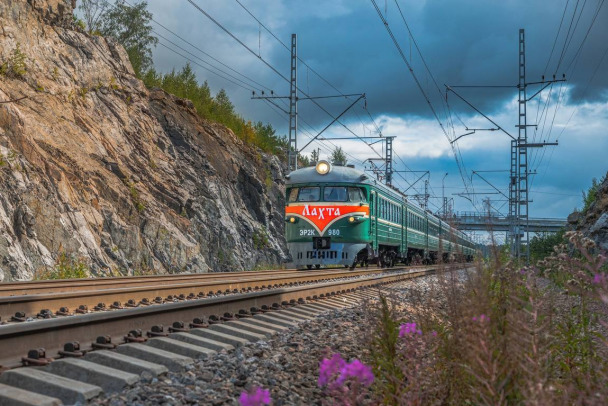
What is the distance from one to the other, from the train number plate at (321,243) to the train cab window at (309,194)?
1.10m

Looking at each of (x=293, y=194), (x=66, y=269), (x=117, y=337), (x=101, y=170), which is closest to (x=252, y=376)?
(x=117, y=337)

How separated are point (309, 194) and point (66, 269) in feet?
23.3

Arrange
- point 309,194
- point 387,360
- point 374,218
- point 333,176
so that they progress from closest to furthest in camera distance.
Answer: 1. point 387,360
2. point 333,176
3. point 309,194
4. point 374,218

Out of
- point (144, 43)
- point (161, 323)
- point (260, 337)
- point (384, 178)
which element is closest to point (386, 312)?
point (260, 337)

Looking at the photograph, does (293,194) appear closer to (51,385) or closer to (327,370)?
(51,385)

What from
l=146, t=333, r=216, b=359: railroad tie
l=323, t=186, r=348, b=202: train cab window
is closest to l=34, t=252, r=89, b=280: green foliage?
l=323, t=186, r=348, b=202: train cab window

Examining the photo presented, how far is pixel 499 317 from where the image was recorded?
4.35m

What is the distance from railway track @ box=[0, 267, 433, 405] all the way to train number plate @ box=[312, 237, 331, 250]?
9040 millimetres

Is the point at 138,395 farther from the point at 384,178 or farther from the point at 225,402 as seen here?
the point at 384,178

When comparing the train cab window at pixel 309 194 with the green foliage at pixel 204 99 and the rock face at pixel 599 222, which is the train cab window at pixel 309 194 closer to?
the rock face at pixel 599 222

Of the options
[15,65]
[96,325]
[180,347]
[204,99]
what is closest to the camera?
[180,347]

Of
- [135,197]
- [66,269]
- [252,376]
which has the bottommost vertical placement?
[252,376]

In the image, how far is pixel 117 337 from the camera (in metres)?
5.71

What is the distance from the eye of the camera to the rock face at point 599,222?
1991 cm
